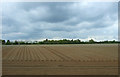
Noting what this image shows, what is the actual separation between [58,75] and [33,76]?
1.21m

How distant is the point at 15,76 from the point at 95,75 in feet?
12.8

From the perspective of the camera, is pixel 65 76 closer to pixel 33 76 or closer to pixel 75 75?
pixel 75 75

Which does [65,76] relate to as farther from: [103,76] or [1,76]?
[1,76]

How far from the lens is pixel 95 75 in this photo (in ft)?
26.8

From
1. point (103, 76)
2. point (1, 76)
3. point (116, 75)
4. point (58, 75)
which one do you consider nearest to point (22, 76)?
point (1, 76)

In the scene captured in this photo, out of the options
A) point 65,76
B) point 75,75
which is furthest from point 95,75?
point 65,76

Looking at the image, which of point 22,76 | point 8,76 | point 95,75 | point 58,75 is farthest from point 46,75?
point 95,75

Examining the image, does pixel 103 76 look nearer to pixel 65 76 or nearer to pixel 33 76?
pixel 65 76

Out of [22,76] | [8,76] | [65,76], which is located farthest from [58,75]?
[8,76]

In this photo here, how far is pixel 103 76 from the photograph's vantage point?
8.05m

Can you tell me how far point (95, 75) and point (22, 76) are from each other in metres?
3.56

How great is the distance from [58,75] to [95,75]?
183 cm

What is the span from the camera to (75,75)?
8133 mm

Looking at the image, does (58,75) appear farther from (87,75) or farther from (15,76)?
(15,76)
